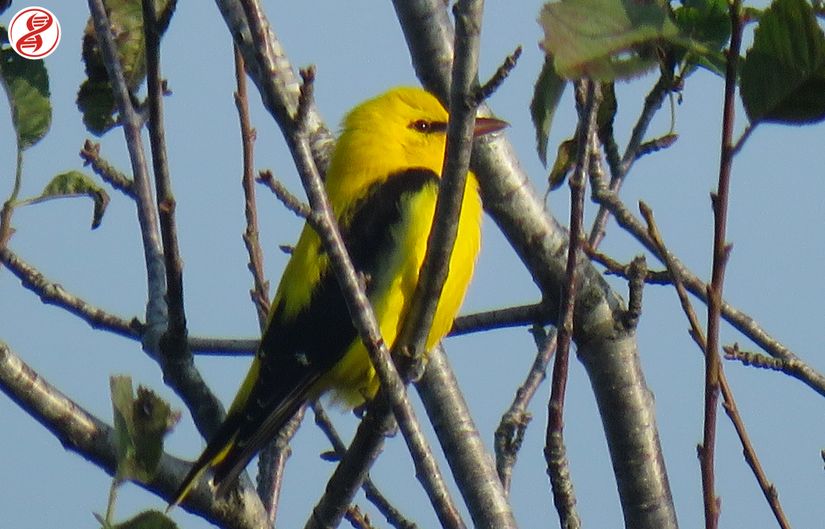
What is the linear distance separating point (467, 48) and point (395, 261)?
210cm

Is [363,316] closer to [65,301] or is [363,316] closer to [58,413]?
[58,413]

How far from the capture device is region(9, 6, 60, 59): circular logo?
304 cm

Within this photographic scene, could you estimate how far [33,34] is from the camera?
3191mm

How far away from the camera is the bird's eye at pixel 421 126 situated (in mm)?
4922

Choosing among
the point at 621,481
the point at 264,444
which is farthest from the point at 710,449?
the point at 264,444

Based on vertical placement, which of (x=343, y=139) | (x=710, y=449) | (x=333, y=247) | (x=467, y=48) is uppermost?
(x=343, y=139)

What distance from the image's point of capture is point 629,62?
1.64 meters

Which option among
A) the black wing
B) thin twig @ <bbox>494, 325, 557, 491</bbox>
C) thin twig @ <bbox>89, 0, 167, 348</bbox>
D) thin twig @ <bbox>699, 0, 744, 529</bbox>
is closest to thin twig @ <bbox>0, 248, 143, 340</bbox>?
A: thin twig @ <bbox>89, 0, 167, 348</bbox>

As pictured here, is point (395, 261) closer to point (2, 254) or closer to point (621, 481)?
point (621, 481)

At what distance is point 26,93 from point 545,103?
4.04ft

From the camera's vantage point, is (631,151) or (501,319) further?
(501,319)

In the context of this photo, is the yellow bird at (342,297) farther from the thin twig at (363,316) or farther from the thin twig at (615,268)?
the thin twig at (363,316)

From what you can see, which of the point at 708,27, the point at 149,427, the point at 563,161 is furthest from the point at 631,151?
the point at 149,427

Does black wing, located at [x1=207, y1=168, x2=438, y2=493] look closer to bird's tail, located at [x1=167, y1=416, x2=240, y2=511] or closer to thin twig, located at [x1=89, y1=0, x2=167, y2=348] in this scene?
bird's tail, located at [x1=167, y1=416, x2=240, y2=511]
